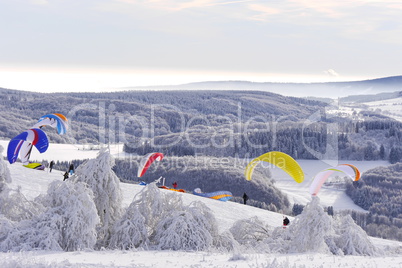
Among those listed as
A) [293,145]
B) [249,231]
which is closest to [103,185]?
[249,231]

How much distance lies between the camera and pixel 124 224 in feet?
84.4

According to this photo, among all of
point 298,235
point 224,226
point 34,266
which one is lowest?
point 224,226

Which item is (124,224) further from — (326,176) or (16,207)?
(326,176)

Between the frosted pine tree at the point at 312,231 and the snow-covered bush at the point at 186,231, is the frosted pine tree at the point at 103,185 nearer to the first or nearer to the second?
the snow-covered bush at the point at 186,231

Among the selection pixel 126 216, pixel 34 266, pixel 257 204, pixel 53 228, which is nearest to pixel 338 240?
pixel 126 216

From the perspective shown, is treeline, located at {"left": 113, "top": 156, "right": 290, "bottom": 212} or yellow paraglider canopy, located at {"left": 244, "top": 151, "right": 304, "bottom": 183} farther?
treeline, located at {"left": 113, "top": 156, "right": 290, "bottom": 212}

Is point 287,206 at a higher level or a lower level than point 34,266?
lower

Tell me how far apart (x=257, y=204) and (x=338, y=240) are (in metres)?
49.2

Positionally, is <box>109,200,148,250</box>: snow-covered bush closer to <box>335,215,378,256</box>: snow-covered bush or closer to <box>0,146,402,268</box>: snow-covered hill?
<box>0,146,402,268</box>: snow-covered hill

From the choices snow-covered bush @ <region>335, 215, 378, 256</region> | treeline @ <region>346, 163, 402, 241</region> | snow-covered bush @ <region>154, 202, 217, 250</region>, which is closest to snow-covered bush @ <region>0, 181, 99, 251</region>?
snow-covered bush @ <region>154, 202, 217, 250</region>

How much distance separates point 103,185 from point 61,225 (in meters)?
3.63

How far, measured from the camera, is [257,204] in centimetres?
7550

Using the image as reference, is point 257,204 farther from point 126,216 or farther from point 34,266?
point 34,266

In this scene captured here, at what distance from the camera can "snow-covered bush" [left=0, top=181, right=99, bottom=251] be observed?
2295cm
